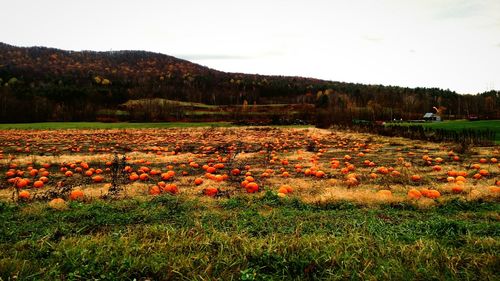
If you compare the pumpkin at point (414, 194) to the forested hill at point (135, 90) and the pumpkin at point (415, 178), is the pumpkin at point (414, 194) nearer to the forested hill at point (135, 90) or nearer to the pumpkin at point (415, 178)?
the pumpkin at point (415, 178)

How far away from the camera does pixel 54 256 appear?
4.18m

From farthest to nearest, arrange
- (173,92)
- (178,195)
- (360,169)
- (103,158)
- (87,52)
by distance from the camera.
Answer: (87,52) < (173,92) < (103,158) < (360,169) < (178,195)

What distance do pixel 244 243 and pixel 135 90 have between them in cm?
14014

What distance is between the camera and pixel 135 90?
13612cm

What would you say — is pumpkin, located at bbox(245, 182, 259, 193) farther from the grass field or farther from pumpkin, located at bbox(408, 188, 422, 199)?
pumpkin, located at bbox(408, 188, 422, 199)

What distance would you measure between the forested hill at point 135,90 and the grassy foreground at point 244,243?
64779 millimetres

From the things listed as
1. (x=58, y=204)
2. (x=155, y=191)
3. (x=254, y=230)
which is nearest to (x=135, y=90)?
(x=155, y=191)

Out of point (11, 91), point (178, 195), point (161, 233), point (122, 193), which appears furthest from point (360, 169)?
point (11, 91)

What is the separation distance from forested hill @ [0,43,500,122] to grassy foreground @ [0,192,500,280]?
6478 cm

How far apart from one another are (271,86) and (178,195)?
153m

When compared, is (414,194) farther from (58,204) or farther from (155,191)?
(58,204)

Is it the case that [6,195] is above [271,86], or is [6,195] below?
below

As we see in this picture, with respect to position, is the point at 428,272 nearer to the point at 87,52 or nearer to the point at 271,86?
the point at 271,86

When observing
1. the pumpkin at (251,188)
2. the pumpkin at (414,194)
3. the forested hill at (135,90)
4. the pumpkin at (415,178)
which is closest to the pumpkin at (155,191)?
the pumpkin at (251,188)
